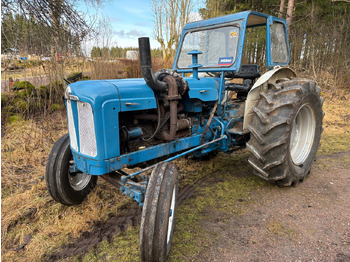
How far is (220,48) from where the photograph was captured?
3582 millimetres

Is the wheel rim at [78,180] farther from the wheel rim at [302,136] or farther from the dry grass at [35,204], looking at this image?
the wheel rim at [302,136]

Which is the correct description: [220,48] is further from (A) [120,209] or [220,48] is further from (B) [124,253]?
(B) [124,253]

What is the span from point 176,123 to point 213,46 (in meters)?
1.64

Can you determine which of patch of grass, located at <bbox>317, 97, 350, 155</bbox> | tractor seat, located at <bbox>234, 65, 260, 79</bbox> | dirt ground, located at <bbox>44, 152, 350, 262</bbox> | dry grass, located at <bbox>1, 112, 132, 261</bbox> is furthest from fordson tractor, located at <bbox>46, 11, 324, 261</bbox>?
patch of grass, located at <bbox>317, 97, 350, 155</bbox>

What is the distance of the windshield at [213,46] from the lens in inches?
133

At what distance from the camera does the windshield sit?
133 inches

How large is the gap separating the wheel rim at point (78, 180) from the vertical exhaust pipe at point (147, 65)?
1448mm

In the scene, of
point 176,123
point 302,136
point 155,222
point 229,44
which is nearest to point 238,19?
point 229,44

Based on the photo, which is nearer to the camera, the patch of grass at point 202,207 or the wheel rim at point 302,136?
the patch of grass at point 202,207

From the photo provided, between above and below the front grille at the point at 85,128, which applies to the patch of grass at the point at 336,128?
below

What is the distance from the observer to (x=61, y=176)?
8.97 ft

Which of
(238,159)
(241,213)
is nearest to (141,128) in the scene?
(241,213)

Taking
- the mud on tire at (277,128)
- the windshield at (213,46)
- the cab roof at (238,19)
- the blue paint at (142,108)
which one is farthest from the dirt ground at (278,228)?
the cab roof at (238,19)

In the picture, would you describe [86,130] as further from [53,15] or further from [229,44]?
[53,15]
